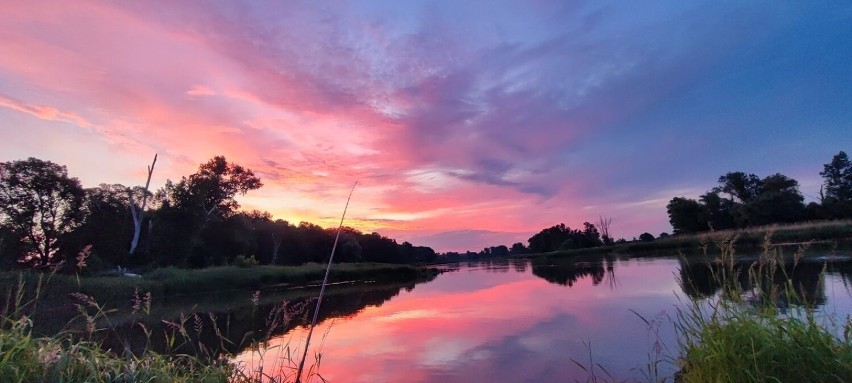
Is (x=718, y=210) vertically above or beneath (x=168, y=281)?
above

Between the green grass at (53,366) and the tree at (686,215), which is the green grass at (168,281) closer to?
the green grass at (53,366)

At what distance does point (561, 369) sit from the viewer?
6.63m

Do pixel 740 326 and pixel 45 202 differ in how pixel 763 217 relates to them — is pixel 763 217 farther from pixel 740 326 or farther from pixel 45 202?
pixel 45 202

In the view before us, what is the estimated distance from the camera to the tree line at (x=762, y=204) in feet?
158

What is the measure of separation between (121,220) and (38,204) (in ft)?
17.1

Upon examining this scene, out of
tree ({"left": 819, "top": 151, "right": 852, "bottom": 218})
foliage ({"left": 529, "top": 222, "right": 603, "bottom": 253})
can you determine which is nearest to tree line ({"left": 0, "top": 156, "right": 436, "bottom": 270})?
tree ({"left": 819, "top": 151, "right": 852, "bottom": 218})

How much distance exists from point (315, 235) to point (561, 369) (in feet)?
212

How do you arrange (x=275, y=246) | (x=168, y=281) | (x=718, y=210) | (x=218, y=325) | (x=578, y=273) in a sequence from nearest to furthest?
(x=218, y=325) < (x=168, y=281) < (x=578, y=273) < (x=275, y=246) < (x=718, y=210)

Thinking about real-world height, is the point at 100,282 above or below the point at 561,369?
above

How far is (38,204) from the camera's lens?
107 ft

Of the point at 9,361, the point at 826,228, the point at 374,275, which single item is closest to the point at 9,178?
the point at 374,275

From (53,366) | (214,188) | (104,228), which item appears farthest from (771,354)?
(214,188)

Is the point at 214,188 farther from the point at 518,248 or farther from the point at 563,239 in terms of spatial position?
the point at 518,248

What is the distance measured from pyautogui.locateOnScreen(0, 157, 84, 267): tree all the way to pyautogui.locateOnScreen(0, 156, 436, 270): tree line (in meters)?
0.05
